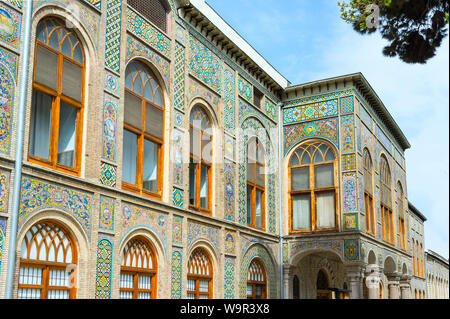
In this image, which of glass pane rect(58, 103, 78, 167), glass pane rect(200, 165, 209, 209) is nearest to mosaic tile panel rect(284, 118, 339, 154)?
glass pane rect(200, 165, 209, 209)

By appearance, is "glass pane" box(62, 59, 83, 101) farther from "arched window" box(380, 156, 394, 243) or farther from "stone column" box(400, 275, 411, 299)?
"stone column" box(400, 275, 411, 299)

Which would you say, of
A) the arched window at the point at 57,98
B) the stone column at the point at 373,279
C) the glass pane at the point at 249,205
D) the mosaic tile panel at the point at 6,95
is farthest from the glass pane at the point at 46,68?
the stone column at the point at 373,279

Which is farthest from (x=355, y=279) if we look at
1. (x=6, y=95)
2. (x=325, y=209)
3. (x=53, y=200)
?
(x=6, y=95)

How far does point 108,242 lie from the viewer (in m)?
13.3

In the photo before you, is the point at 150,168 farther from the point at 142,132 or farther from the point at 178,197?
the point at 178,197

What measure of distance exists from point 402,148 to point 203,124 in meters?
17.3

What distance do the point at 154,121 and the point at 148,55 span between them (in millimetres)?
1766

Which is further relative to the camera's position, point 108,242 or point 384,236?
point 384,236

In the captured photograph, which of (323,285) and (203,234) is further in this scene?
(323,285)

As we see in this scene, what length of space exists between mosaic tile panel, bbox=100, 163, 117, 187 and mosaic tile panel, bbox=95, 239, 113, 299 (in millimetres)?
1333

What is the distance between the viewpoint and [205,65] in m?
18.3

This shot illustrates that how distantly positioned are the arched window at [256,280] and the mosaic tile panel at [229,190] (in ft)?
7.55

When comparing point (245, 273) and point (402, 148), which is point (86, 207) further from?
point (402, 148)
